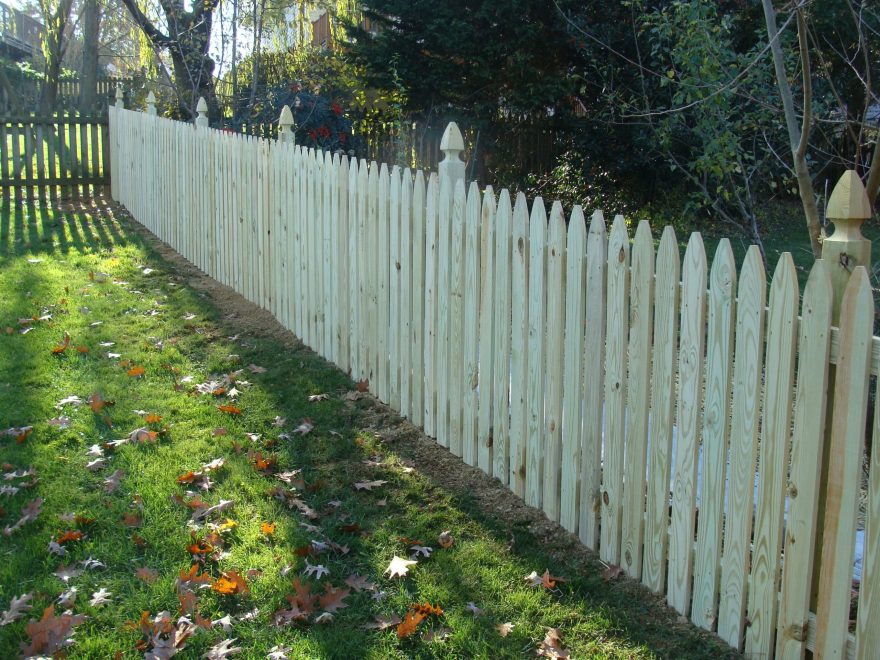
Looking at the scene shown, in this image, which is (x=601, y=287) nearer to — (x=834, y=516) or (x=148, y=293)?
(x=834, y=516)

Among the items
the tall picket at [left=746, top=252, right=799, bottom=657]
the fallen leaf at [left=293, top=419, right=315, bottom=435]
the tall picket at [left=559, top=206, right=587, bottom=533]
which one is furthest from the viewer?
the fallen leaf at [left=293, top=419, right=315, bottom=435]

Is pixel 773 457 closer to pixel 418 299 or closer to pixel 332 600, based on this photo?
pixel 332 600

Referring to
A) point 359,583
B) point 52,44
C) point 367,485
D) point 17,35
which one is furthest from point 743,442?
point 17,35

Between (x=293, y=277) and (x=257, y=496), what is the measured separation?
3150 mm

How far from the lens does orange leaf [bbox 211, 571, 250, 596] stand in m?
3.76

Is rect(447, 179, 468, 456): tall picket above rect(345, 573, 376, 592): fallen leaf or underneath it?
above

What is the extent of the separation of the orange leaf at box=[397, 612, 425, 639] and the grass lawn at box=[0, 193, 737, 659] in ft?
0.04

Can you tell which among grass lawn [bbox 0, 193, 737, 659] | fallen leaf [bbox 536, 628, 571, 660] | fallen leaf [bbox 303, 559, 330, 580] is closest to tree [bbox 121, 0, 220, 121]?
grass lawn [bbox 0, 193, 737, 659]

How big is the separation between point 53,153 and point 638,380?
45.5ft

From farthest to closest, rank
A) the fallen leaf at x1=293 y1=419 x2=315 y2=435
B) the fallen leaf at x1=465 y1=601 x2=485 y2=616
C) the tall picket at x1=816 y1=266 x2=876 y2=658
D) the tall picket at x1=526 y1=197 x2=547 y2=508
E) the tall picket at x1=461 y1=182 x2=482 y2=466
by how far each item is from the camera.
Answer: the fallen leaf at x1=293 y1=419 x2=315 y2=435
the tall picket at x1=461 y1=182 x2=482 y2=466
the tall picket at x1=526 y1=197 x2=547 y2=508
the fallen leaf at x1=465 y1=601 x2=485 y2=616
the tall picket at x1=816 y1=266 x2=876 y2=658

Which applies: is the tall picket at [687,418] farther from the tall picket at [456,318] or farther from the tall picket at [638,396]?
the tall picket at [456,318]

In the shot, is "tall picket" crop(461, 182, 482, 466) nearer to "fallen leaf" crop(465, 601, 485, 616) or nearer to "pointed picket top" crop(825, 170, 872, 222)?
"fallen leaf" crop(465, 601, 485, 616)

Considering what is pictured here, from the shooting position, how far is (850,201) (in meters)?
2.97

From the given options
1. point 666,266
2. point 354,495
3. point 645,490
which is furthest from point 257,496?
point 666,266
